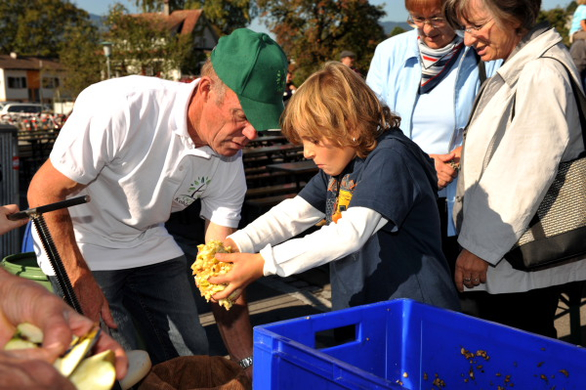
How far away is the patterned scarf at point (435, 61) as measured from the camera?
3.46 meters

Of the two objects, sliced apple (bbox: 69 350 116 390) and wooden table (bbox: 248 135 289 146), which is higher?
sliced apple (bbox: 69 350 116 390)

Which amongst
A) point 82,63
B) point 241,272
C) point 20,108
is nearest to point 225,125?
point 241,272

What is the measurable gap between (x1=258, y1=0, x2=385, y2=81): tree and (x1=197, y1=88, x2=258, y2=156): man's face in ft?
125

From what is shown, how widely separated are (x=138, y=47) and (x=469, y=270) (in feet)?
114

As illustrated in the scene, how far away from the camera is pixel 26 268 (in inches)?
115

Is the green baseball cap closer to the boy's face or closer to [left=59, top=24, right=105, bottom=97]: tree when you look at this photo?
the boy's face

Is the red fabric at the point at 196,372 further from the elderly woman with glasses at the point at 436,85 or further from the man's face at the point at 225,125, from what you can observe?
the elderly woman with glasses at the point at 436,85

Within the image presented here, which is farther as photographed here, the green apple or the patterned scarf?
the patterned scarf

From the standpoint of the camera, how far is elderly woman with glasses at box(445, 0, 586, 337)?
245 centimetres

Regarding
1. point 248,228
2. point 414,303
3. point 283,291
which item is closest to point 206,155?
point 248,228

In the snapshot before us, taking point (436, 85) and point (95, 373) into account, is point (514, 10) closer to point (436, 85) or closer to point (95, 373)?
point (436, 85)

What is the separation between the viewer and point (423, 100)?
349cm

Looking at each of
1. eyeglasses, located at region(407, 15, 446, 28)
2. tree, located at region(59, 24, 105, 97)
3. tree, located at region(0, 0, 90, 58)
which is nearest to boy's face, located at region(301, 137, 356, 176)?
eyeglasses, located at region(407, 15, 446, 28)

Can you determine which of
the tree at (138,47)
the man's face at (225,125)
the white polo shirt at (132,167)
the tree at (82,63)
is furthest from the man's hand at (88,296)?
the tree at (82,63)
